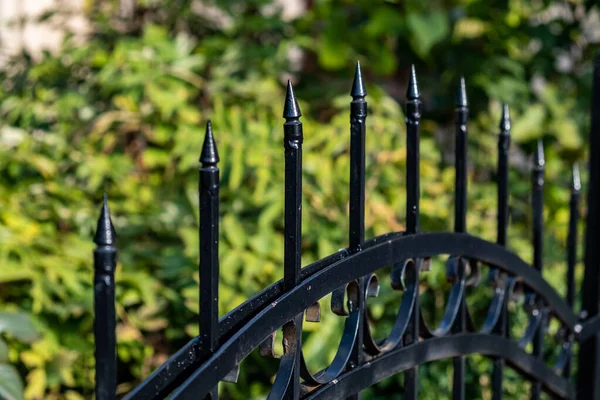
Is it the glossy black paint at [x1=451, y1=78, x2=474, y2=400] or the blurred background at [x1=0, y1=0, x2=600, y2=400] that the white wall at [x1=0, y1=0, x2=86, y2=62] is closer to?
the blurred background at [x1=0, y1=0, x2=600, y2=400]

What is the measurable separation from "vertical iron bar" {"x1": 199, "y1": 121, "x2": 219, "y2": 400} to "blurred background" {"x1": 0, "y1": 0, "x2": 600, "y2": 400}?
41.5 inches

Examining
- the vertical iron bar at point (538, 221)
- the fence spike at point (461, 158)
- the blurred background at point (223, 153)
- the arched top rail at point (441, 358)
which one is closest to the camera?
the arched top rail at point (441, 358)

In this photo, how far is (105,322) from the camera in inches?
29.5

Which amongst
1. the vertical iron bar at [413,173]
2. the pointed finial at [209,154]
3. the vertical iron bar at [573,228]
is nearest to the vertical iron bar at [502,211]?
the vertical iron bar at [413,173]

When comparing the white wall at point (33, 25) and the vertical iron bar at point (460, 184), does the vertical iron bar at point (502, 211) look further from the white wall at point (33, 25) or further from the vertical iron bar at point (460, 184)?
the white wall at point (33, 25)

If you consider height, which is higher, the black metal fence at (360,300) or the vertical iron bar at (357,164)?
the vertical iron bar at (357,164)

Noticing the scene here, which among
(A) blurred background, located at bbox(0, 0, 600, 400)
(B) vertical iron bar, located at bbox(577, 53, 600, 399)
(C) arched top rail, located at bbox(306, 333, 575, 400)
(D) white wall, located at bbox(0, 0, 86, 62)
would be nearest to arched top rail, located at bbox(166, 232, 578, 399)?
(C) arched top rail, located at bbox(306, 333, 575, 400)

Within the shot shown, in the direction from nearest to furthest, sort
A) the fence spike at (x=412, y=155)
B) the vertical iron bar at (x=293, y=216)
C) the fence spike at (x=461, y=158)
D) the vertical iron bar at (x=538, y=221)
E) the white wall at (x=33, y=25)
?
the vertical iron bar at (x=293, y=216) < the fence spike at (x=412, y=155) < the fence spike at (x=461, y=158) < the vertical iron bar at (x=538, y=221) < the white wall at (x=33, y=25)

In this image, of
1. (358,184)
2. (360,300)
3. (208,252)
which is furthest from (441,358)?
(208,252)

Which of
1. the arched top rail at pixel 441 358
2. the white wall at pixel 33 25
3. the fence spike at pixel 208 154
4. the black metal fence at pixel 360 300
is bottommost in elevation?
the arched top rail at pixel 441 358

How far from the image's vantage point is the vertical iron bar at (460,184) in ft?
4.45

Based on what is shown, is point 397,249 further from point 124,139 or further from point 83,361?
point 124,139

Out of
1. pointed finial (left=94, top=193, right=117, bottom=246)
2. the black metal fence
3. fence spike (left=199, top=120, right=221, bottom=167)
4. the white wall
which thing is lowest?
the black metal fence

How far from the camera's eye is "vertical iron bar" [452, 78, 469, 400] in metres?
1.36
